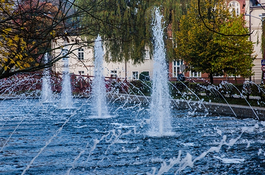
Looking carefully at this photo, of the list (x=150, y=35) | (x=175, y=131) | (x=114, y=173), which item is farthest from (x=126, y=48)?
(x=114, y=173)

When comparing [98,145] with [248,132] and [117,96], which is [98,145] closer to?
[248,132]

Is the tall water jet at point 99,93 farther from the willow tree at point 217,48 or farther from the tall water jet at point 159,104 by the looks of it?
the willow tree at point 217,48

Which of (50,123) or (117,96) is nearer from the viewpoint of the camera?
(50,123)

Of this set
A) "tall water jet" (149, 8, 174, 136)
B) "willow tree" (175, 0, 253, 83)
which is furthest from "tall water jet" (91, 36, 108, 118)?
"willow tree" (175, 0, 253, 83)

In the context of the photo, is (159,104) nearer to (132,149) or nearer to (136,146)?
(136,146)

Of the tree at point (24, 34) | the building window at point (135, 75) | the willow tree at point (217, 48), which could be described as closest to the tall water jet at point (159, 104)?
the tree at point (24, 34)

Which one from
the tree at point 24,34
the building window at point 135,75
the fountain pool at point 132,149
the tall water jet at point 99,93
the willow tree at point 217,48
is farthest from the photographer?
the building window at point 135,75

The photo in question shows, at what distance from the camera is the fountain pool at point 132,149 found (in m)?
6.30

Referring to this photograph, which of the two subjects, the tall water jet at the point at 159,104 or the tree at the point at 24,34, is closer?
the tree at the point at 24,34

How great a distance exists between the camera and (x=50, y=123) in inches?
496

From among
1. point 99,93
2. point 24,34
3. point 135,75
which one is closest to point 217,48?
point 99,93

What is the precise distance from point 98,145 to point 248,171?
3.32 metres

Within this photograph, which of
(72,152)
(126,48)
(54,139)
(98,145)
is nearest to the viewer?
(72,152)

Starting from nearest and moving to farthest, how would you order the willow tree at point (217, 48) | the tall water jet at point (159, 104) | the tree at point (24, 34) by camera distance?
the tree at point (24, 34) → the tall water jet at point (159, 104) → the willow tree at point (217, 48)
